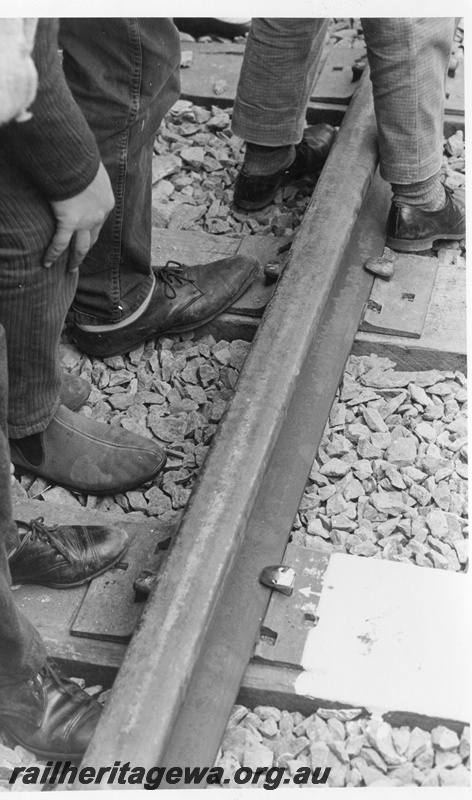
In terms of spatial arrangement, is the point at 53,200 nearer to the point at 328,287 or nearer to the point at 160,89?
the point at 160,89

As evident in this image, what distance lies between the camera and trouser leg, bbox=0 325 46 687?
159 cm

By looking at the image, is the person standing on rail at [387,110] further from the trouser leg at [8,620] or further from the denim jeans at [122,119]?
the trouser leg at [8,620]

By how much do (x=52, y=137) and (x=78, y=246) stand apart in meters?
0.29

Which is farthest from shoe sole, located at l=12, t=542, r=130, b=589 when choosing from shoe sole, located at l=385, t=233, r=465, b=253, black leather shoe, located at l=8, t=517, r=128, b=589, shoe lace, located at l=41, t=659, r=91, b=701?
shoe sole, located at l=385, t=233, r=465, b=253

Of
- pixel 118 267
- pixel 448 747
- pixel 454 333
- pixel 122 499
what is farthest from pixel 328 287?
pixel 448 747

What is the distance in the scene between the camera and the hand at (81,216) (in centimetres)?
177

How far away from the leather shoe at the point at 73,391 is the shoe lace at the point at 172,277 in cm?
37

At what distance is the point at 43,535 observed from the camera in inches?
80.4

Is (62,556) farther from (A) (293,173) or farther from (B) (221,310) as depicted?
(A) (293,173)

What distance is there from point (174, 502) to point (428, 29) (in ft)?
5.20

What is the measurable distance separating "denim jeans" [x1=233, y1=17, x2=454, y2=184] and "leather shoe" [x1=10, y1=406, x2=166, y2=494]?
1280mm

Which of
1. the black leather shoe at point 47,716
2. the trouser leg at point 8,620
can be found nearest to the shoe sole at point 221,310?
the trouser leg at point 8,620

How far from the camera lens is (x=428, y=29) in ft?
9.05

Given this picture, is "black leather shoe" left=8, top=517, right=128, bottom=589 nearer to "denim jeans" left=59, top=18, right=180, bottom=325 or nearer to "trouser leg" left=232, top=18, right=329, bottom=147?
"denim jeans" left=59, top=18, right=180, bottom=325
